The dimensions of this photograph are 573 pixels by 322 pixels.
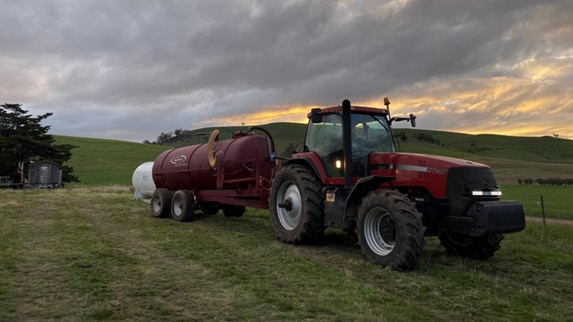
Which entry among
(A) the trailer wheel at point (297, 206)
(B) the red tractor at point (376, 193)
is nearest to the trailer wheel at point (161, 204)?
(B) the red tractor at point (376, 193)

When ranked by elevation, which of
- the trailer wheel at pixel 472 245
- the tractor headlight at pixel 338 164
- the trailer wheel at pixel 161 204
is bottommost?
the trailer wheel at pixel 472 245

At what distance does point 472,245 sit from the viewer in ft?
25.8

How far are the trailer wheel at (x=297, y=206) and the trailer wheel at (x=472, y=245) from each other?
2.27 m

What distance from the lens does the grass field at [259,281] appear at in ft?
16.4

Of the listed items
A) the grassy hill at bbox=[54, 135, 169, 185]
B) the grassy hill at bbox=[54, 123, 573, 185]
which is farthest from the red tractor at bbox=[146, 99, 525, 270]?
the grassy hill at bbox=[54, 123, 573, 185]

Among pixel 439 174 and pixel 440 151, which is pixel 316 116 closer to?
pixel 439 174

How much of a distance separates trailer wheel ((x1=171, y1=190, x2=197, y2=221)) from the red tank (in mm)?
319

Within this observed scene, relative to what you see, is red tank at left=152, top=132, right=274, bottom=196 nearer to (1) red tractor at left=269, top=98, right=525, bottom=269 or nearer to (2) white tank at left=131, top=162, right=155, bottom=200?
(1) red tractor at left=269, top=98, right=525, bottom=269

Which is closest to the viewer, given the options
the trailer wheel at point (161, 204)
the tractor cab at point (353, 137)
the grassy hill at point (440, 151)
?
the tractor cab at point (353, 137)

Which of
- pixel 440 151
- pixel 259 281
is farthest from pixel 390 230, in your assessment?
pixel 440 151

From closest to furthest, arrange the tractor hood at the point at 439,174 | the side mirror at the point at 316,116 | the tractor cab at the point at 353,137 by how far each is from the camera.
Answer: the tractor hood at the point at 439,174 → the tractor cab at the point at 353,137 → the side mirror at the point at 316,116

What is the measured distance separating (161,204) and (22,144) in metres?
32.8

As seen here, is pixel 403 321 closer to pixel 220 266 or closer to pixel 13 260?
pixel 220 266

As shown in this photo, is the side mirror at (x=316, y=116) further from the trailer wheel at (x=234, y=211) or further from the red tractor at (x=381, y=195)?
the trailer wheel at (x=234, y=211)
